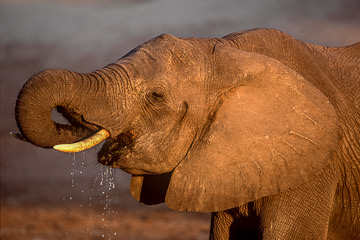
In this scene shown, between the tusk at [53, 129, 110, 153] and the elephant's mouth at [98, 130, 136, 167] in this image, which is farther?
the elephant's mouth at [98, 130, 136, 167]

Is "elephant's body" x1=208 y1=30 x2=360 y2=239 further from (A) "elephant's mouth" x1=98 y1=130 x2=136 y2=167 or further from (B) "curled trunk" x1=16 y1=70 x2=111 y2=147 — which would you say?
(B) "curled trunk" x1=16 y1=70 x2=111 y2=147

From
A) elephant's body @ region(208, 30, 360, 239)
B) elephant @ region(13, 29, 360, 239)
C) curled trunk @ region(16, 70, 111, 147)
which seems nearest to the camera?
curled trunk @ region(16, 70, 111, 147)

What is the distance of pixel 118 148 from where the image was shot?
10.1 ft

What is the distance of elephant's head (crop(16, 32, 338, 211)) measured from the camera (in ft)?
9.92

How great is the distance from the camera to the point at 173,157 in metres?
3.17

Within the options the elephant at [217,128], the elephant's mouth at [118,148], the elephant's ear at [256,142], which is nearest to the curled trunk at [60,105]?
the elephant at [217,128]

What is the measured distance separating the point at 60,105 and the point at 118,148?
448 millimetres

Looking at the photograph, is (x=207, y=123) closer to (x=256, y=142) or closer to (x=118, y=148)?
(x=256, y=142)

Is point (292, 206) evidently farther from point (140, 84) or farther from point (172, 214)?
point (172, 214)

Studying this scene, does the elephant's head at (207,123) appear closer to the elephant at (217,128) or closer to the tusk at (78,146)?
the elephant at (217,128)

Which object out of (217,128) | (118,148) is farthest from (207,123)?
(118,148)

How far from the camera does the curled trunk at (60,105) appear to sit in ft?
8.98

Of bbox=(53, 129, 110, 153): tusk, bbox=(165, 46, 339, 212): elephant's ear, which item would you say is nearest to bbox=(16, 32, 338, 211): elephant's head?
bbox=(165, 46, 339, 212): elephant's ear

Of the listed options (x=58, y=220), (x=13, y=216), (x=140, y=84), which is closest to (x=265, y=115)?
(x=140, y=84)
